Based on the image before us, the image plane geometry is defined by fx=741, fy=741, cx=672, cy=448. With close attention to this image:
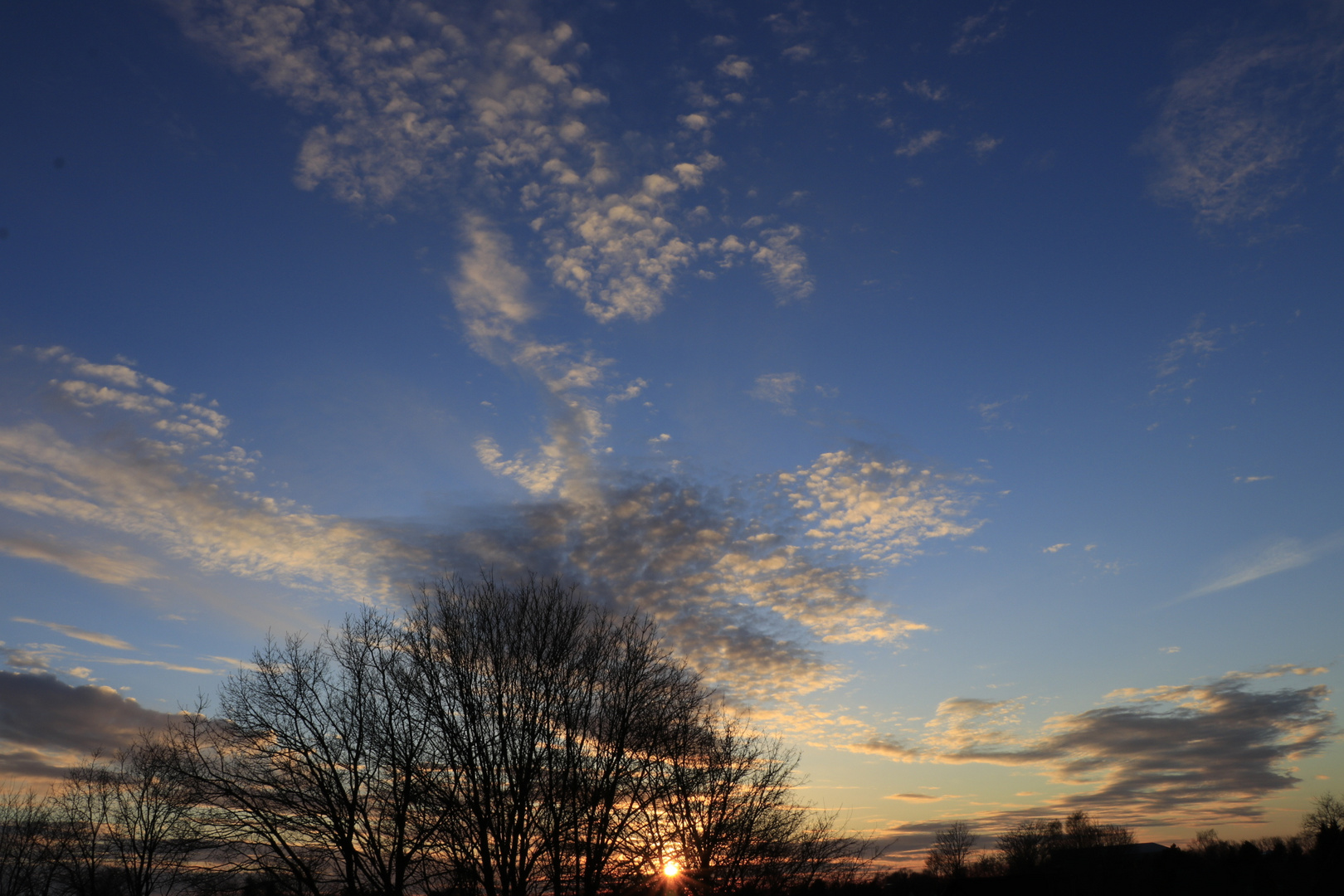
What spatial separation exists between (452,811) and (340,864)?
5.32 m

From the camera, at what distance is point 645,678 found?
2444 centimetres

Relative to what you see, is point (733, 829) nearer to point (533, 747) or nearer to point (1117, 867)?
point (533, 747)

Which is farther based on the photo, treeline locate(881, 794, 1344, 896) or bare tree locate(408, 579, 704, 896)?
treeline locate(881, 794, 1344, 896)

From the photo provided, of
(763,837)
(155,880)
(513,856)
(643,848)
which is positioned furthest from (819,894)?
(155,880)

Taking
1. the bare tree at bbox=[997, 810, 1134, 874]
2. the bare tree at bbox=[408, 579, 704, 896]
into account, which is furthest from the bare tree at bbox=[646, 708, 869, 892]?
the bare tree at bbox=[997, 810, 1134, 874]

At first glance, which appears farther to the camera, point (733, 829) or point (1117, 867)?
point (1117, 867)

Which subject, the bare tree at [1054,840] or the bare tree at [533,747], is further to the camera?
the bare tree at [1054,840]

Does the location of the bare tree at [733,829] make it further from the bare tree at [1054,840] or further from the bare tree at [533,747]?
the bare tree at [1054,840]

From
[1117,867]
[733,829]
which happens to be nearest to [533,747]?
[733,829]

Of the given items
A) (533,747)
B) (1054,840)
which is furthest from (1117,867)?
(533,747)

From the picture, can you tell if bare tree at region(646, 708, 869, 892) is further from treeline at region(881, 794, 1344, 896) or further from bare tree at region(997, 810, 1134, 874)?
bare tree at region(997, 810, 1134, 874)

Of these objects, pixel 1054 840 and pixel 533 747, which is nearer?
pixel 533 747

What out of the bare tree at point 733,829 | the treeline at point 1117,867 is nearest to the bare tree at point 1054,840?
the treeline at point 1117,867

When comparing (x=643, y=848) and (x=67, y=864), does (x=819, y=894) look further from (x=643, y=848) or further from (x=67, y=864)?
(x=67, y=864)
